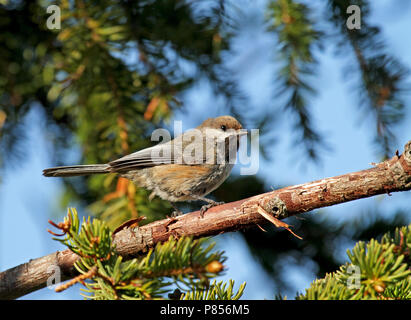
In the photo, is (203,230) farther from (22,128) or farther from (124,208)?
(22,128)

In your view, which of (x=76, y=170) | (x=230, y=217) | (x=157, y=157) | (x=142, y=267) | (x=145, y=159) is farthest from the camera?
(x=157, y=157)

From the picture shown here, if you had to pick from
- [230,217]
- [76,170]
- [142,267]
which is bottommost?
[142,267]

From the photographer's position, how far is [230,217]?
6.66 ft

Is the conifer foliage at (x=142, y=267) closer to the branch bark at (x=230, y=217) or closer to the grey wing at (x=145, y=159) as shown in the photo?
the branch bark at (x=230, y=217)

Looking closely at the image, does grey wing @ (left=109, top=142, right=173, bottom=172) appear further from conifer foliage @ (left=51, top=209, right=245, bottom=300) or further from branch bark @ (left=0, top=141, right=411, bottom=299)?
conifer foliage @ (left=51, top=209, right=245, bottom=300)

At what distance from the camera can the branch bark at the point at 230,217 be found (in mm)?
1787

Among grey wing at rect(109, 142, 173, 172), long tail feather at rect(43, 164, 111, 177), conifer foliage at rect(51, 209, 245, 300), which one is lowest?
conifer foliage at rect(51, 209, 245, 300)

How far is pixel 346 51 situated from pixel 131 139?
62.3 inches

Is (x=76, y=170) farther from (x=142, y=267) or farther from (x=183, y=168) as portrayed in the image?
(x=142, y=267)

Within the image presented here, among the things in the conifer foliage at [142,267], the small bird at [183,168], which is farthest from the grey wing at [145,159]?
the conifer foliage at [142,267]

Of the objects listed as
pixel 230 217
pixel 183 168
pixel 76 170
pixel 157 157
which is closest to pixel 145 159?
pixel 157 157

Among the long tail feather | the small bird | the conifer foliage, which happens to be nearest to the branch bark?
the conifer foliage

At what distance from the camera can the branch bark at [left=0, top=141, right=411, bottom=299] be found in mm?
1787

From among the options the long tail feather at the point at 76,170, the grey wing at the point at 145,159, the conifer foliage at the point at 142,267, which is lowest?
the conifer foliage at the point at 142,267
